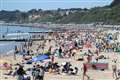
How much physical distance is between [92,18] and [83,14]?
59.8ft

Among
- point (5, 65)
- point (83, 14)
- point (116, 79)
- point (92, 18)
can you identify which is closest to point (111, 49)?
point (5, 65)

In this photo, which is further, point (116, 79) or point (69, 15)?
point (69, 15)

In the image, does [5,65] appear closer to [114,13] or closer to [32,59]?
[32,59]

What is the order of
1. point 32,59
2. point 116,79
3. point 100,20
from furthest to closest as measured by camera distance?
point 100,20
point 32,59
point 116,79

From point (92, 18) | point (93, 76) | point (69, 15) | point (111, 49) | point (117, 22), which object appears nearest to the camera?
point (93, 76)

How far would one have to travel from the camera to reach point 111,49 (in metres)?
42.5

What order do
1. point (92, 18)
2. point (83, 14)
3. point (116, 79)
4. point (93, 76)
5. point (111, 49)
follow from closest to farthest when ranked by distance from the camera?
point (116, 79) → point (93, 76) → point (111, 49) → point (92, 18) → point (83, 14)

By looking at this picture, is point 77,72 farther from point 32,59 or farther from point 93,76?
point 32,59

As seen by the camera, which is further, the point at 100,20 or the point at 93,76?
the point at 100,20

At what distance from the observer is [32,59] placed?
3259 centimetres

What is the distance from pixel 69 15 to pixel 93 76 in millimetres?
167311

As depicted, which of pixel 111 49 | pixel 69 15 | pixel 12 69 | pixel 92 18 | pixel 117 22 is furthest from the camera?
pixel 69 15

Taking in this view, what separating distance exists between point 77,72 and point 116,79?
373 cm

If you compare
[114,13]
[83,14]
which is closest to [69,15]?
[83,14]
